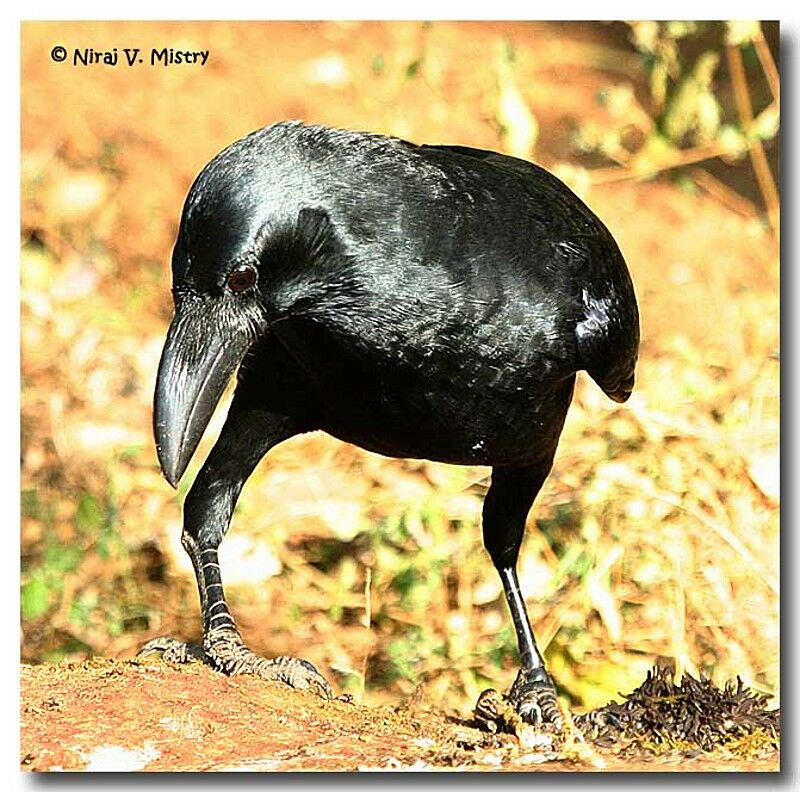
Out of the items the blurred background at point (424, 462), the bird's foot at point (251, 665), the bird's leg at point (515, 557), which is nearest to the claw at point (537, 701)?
the bird's leg at point (515, 557)

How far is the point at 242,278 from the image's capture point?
218 cm

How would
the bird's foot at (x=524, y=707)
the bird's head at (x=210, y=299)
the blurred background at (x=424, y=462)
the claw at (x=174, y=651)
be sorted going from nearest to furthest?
the bird's head at (x=210, y=299), the bird's foot at (x=524, y=707), the claw at (x=174, y=651), the blurred background at (x=424, y=462)

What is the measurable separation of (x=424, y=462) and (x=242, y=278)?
1904 millimetres

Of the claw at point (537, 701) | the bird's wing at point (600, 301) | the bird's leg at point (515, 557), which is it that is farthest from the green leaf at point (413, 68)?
the claw at point (537, 701)

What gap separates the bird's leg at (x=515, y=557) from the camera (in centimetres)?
276

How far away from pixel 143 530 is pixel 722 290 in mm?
1752

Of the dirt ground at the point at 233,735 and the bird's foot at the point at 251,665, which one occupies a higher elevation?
the bird's foot at the point at 251,665

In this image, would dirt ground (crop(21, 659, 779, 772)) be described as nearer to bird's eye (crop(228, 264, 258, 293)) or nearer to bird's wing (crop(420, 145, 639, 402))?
bird's wing (crop(420, 145, 639, 402))

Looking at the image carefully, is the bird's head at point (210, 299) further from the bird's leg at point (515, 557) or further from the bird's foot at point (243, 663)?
the bird's leg at point (515, 557)

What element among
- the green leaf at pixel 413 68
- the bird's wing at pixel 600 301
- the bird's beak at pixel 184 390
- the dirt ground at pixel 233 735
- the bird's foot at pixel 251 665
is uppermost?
the green leaf at pixel 413 68

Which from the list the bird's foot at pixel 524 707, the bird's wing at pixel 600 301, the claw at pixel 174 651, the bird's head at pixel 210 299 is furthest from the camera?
the claw at pixel 174 651

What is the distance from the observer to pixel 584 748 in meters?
2.63

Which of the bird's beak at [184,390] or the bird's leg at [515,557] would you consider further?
the bird's leg at [515,557]

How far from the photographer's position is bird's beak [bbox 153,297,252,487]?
7.38ft
